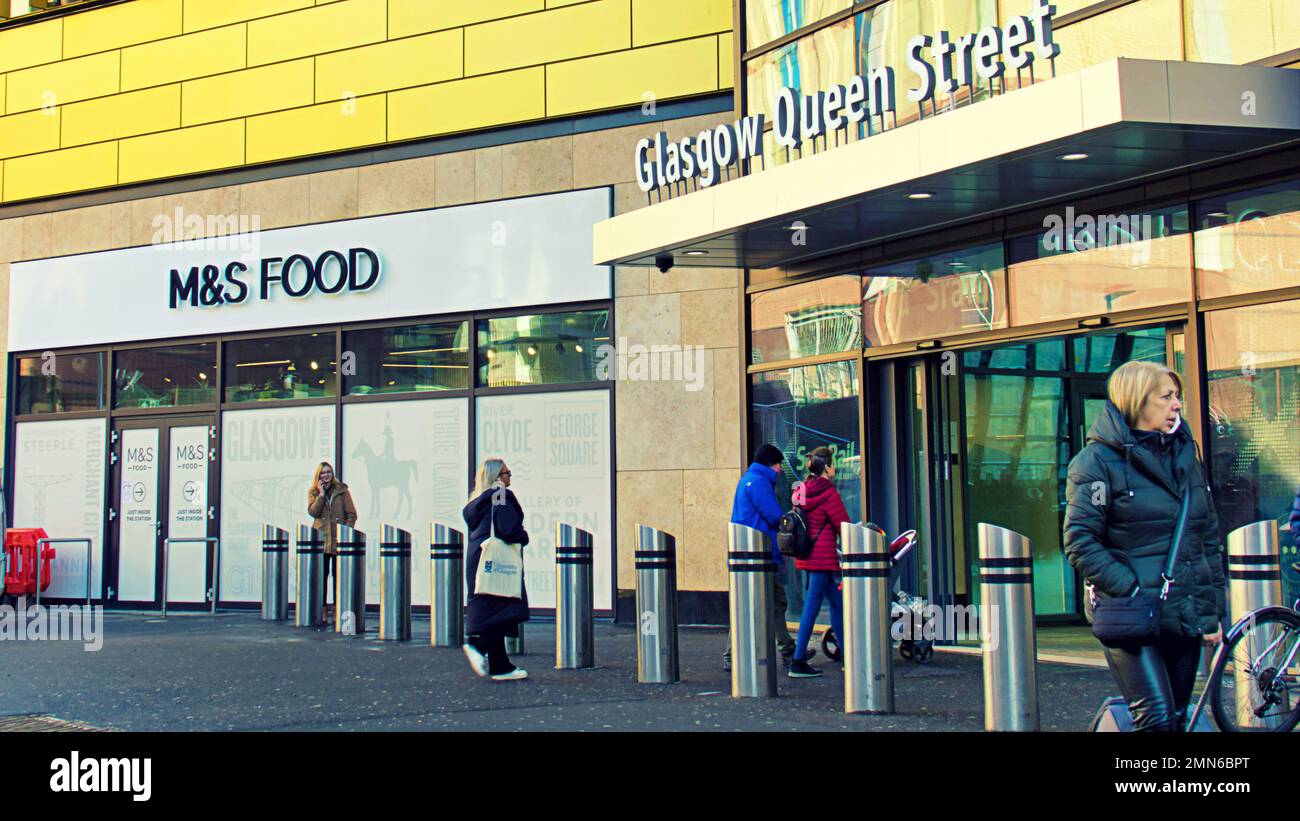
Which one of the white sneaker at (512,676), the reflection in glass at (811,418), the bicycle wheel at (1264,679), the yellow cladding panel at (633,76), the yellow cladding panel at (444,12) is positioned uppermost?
the yellow cladding panel at (444,12)

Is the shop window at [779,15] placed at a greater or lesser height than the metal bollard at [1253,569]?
greater

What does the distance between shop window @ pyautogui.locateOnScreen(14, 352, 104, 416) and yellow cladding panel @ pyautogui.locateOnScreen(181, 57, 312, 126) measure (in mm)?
3776

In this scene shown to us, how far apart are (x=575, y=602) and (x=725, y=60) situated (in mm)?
6730

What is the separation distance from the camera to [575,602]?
11.3 meters

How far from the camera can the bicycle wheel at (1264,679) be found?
6.88m

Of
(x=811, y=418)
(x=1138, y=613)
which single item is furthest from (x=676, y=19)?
(x=1138, y=613)

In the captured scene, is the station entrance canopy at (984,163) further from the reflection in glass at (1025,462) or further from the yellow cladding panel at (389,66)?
the yellow cladding panel at (389,66)

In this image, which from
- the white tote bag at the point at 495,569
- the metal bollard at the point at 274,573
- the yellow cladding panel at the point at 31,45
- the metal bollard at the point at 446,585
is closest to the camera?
the white tote bag at the point at 495,569

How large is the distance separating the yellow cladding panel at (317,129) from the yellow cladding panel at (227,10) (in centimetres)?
139

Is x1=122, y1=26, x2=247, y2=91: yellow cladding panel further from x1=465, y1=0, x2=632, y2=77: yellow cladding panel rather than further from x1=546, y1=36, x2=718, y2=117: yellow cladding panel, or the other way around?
x1=546, y1=36, x2=718, y2=117: yellow cladding panel

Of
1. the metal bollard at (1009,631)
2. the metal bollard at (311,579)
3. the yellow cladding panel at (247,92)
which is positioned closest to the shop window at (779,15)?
the yellow cladding panel at (247,92)

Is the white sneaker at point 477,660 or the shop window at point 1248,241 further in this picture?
the white sneaker at point 477,660

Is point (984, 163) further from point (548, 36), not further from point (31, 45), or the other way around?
point (31, 45)
